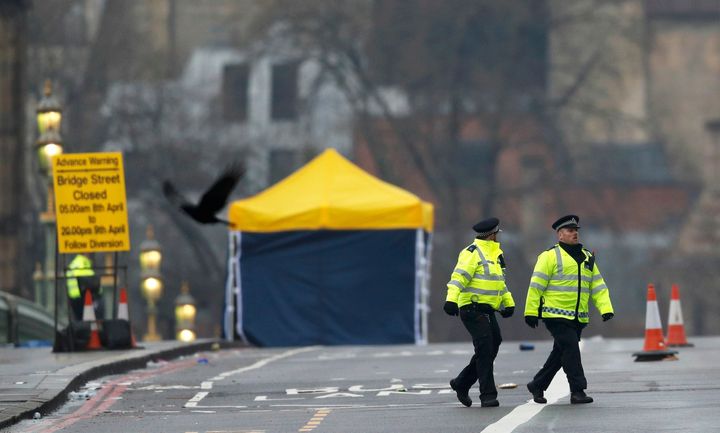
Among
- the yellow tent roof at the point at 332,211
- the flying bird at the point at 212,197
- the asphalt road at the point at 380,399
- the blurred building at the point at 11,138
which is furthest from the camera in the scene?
the blurred building at the point at 11,138

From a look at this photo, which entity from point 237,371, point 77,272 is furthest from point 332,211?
point 237,371

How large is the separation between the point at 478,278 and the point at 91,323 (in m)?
10.6

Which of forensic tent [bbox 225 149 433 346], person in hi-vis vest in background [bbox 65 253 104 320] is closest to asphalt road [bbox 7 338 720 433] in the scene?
person in hi-vis vest in background [bbox 65 253 104 320]

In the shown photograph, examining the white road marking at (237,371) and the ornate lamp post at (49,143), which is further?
the ornate lamp post at (49,143)

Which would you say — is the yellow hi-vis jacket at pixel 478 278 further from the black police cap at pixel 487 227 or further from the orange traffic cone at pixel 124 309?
the orange traffic cone at pixel 124 309

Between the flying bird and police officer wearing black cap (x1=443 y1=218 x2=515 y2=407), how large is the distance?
8.37 meters

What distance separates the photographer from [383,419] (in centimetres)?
1711

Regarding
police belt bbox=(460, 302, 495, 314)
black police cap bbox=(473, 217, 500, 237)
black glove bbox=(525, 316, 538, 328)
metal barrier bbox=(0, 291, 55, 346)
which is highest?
A: black police cap bbox=(473, 217, 500, 237)

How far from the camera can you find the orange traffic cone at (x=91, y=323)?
28.0m

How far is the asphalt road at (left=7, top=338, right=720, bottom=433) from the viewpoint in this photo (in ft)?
54.0

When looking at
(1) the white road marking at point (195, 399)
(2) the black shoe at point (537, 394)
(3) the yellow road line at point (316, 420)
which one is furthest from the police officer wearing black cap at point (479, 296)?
(1) the white road marking at point (195, 399)

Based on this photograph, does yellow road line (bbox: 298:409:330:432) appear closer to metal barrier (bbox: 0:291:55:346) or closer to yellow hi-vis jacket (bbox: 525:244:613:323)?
yellow hi-vis jacket (bbox: 525:244:613:323)

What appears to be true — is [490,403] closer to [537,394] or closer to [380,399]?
[537,394]

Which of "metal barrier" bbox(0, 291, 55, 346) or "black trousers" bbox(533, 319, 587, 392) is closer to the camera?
"black trousers" bbox(533, 319, 587, 392)
